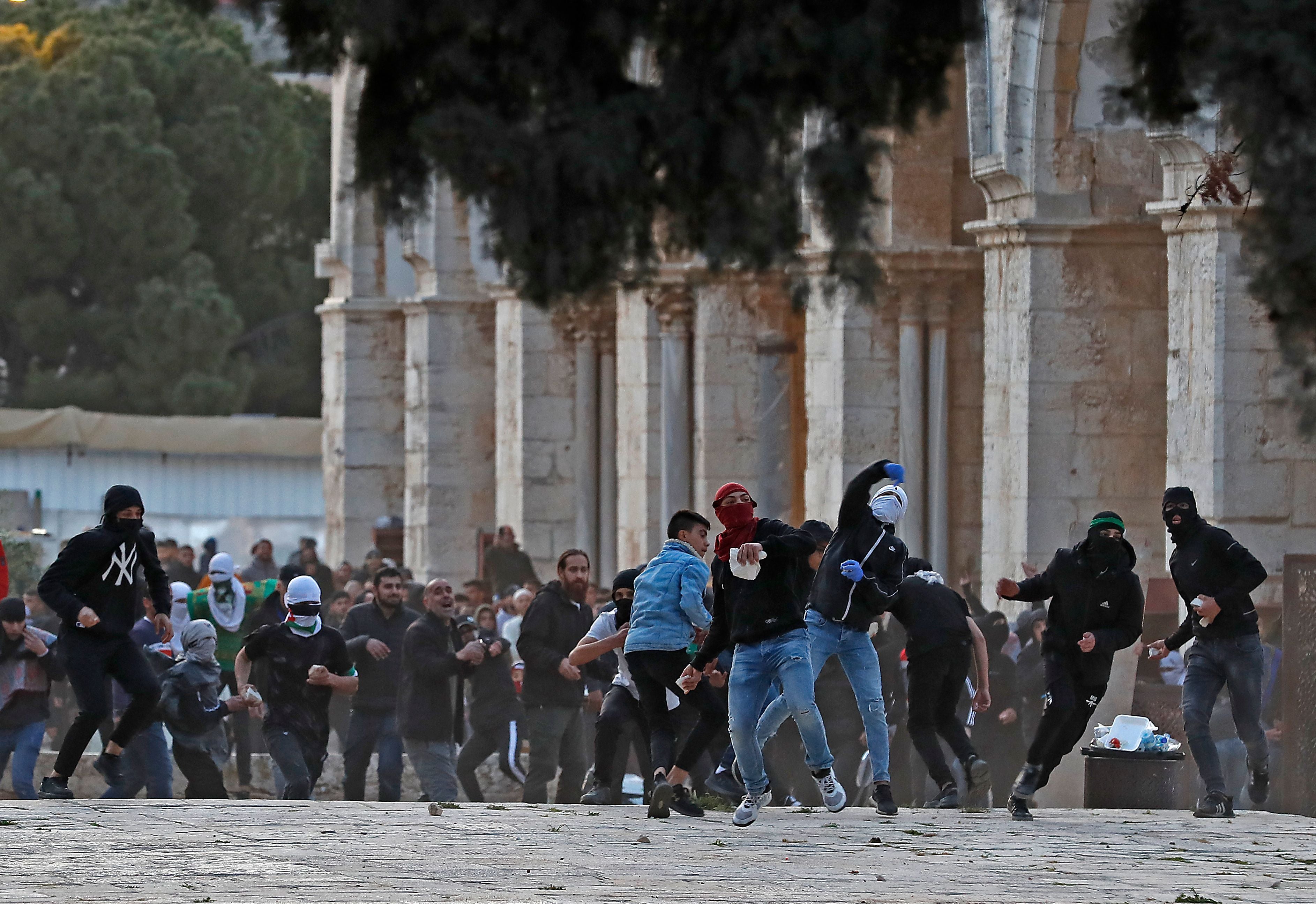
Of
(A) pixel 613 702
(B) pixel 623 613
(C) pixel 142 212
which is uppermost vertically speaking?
(C) pixel 142 212

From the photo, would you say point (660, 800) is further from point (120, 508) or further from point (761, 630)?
point (120, 508)

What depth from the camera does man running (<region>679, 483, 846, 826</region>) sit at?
1061 cm

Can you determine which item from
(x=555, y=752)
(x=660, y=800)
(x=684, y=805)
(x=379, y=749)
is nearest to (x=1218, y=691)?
(x=684, y=805)

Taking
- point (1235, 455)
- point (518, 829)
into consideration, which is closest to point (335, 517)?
point (1235, 455)

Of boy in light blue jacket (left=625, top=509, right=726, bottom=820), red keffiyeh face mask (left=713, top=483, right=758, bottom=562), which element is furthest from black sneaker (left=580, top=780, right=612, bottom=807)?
red keffiyeh face mask (left=713, top=483, right=758, bottom=562)

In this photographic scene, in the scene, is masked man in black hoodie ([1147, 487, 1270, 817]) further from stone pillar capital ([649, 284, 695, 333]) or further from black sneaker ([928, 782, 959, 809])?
stone pillar capital ([649, 284, 695, 333])

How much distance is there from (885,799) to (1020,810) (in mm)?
664

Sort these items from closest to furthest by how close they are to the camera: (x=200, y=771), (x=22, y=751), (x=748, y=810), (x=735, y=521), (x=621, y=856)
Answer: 1. (x=621, y=856)
2. (x=735, y=521)
3. (x=748, y=810)
4. (x=22, y=751)
5. (x=200, y=771)

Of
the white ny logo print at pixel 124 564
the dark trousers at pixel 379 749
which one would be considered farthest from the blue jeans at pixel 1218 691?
the white ny logo print at pixel 124 564

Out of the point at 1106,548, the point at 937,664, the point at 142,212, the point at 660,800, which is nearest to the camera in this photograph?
the point at 660,800

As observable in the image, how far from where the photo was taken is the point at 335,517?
1143 inches

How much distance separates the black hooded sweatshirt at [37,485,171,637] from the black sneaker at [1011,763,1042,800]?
4069 millimetres

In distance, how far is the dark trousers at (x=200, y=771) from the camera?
44.8ft

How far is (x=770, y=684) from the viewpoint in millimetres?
10758
